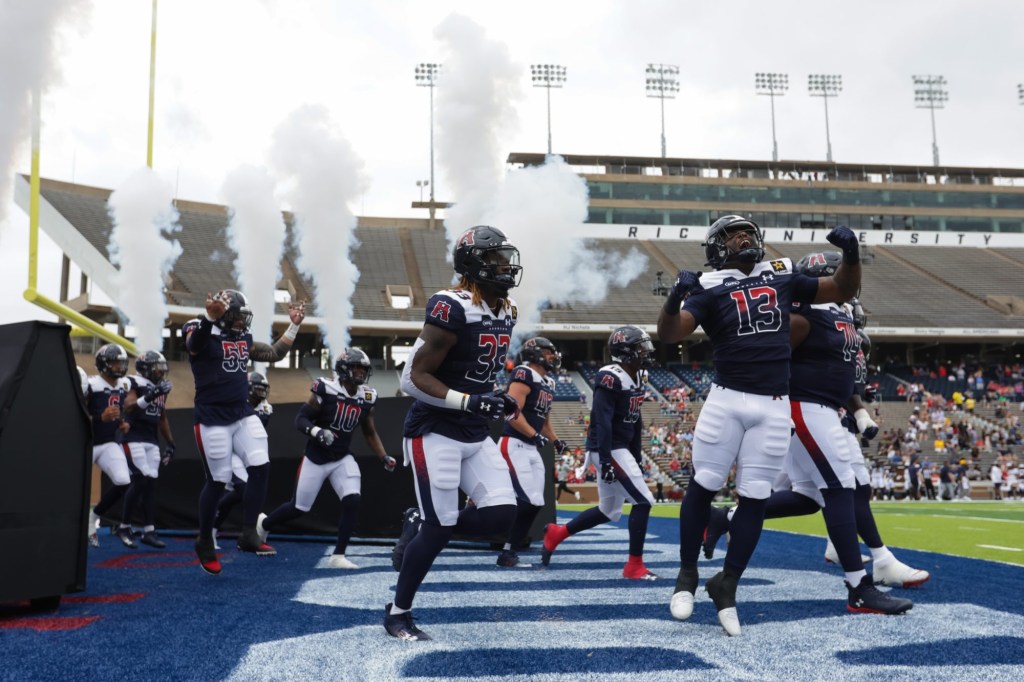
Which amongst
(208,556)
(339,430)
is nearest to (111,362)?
(339,430)

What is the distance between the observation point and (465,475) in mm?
3949

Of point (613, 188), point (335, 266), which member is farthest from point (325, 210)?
point (613, 188)

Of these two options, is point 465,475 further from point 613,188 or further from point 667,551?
point 613,188

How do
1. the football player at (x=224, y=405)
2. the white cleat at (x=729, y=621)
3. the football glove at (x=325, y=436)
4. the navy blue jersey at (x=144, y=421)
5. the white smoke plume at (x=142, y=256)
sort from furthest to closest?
the white smoke plume at (x=142, y=256) → the navy blue jersey at (x=144, y=421) → the football glove at (x=325, y=436) → the football player at (x=224, y=405) → the white cleat at (x=729, y=621)

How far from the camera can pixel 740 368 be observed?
4.02 meters

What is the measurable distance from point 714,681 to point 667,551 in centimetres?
506

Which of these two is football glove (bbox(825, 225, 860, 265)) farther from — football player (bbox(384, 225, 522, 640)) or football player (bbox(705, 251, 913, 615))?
football player (bbox(384, 225, 522, 640))

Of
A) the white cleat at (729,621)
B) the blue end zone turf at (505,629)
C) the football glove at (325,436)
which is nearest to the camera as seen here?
the blue end zone turf at (505,629)

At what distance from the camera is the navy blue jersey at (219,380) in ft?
19.8

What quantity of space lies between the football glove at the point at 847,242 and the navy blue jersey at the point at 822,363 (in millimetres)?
719

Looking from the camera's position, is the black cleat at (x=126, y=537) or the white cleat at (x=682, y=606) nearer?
the white cleat at (x=682, y=606)

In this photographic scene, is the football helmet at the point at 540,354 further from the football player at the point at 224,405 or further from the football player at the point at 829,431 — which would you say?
the football player at the point at 829,431

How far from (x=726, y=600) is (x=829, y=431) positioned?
49.3 inches

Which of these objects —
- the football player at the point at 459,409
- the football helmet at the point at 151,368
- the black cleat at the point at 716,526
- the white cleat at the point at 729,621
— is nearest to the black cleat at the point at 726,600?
the white cleat at the point at 729,621
